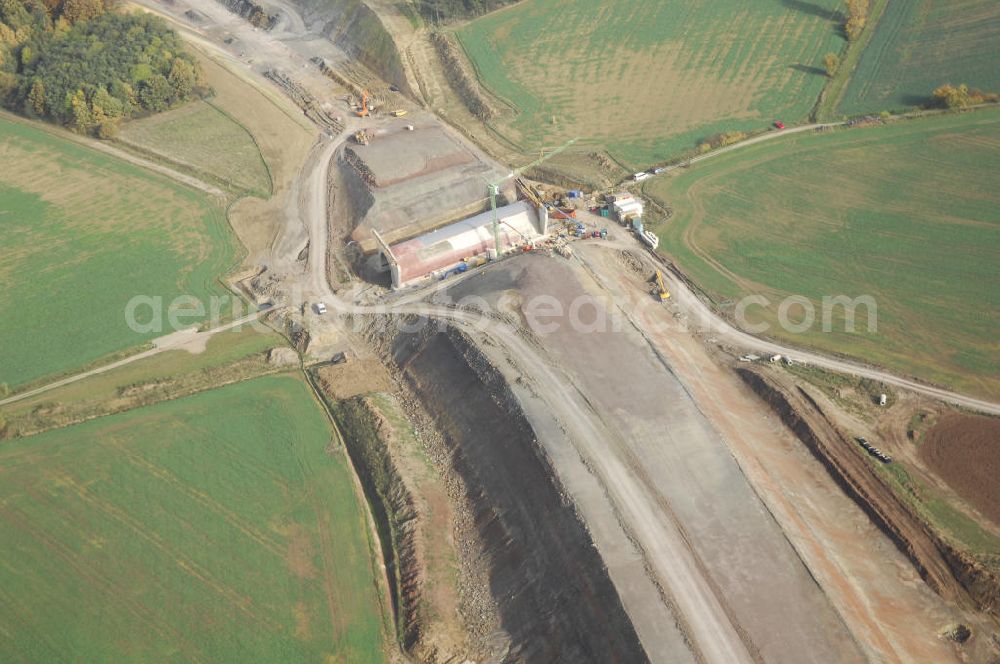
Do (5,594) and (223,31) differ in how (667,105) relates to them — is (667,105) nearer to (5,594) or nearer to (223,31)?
(223,31)

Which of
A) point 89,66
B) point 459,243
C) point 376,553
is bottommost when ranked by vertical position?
point 376,553

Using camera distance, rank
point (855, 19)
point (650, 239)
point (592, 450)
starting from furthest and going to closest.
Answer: point (855, 19) < point (650, 239) < point (592, 450)

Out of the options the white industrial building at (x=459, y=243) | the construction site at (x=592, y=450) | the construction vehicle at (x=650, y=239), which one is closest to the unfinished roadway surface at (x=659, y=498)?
the construction site at (x=592, y=450)

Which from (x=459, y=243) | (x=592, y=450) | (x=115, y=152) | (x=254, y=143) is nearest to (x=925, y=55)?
(x=459, y=243)

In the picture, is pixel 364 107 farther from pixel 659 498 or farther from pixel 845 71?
pixel 659 498

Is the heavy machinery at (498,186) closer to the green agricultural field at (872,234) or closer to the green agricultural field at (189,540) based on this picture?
the green agricultural field at (872,234)

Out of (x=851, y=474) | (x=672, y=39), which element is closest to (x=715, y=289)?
(x=851, y=474)
